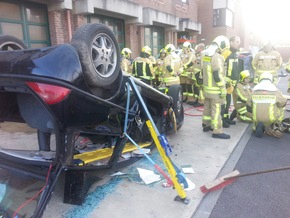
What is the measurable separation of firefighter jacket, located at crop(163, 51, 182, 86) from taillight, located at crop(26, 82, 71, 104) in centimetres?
560

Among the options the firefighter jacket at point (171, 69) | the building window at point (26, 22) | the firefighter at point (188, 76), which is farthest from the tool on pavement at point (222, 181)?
the building window at point (26, 22)

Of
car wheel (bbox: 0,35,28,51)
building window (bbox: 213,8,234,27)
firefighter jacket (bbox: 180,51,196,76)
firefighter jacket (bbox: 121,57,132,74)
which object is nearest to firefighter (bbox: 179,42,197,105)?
firefighter jacket (bbox: 180,51,196,76)

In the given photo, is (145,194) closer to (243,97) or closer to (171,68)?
(243,97)

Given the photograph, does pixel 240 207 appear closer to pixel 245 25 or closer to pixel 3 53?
pixel 3 53

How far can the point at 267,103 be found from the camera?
16.1 feet

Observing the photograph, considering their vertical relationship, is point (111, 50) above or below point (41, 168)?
above

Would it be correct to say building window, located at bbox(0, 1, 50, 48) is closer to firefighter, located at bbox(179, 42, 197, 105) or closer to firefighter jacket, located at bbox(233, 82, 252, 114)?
firefighter, located at bbox(179, 42, 197, 105)

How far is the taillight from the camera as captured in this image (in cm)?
190

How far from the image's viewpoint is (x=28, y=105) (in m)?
2.55

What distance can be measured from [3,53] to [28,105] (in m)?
0.64

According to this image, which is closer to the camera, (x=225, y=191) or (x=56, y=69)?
(x=56, y=69)

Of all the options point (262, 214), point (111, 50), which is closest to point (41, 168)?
point (111, 50)

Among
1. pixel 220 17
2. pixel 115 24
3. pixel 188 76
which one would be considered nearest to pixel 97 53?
pixel 188 76

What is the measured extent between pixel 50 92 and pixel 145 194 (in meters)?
1.70
